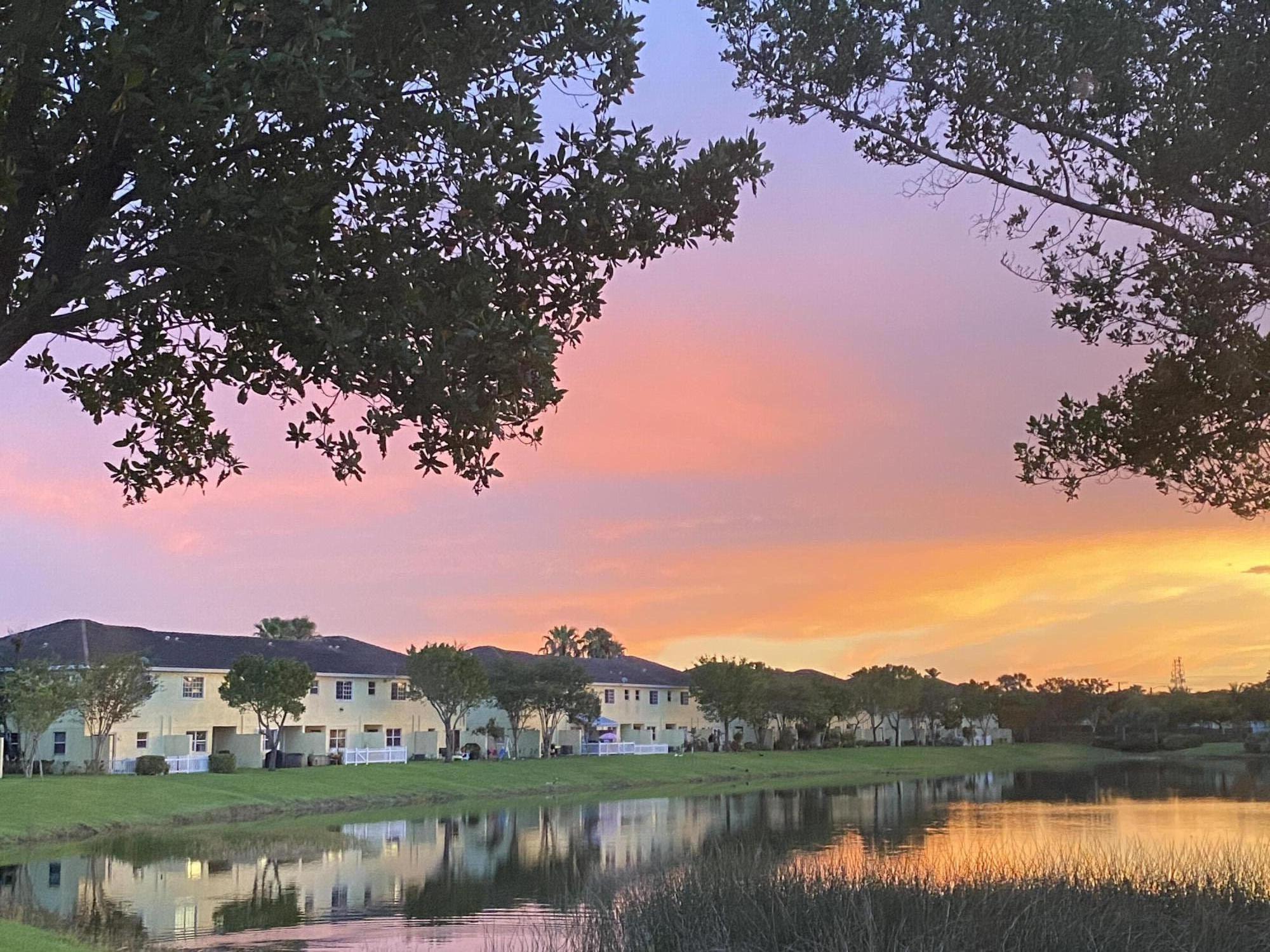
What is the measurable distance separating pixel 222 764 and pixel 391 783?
733 cm

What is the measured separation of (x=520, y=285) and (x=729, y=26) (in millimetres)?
5964

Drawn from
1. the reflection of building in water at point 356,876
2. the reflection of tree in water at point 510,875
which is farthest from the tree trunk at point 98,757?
the reflection of tree in water at point 510,875

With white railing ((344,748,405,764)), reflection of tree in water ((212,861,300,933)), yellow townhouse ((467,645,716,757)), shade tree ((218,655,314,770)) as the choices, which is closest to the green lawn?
reflection of tree in water ((212,861,300,933))

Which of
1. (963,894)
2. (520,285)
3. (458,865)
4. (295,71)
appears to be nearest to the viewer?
(295,71)

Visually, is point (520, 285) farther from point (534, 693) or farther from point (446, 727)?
point (534, 693)

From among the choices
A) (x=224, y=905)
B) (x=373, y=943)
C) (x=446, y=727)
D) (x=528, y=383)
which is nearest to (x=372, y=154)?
(x=528, y=383)

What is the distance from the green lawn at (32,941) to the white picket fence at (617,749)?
6166 centimetres

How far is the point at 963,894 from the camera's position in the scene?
13562 mm

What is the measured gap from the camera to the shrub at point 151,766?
55.4 metres

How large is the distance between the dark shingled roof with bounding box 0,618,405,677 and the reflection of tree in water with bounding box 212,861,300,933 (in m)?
31.7

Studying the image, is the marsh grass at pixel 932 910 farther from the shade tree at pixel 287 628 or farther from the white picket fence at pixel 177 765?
the shade tree at pixel 287 628

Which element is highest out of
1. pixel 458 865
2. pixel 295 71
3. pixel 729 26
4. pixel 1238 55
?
pixel 729 26

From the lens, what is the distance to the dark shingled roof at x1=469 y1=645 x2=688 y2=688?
93.8 metres

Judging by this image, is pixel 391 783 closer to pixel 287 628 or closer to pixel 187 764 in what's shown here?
pixel 187 764
